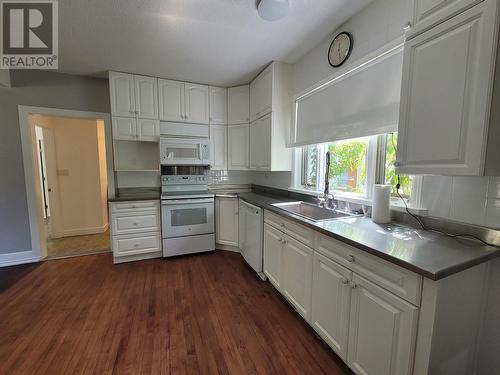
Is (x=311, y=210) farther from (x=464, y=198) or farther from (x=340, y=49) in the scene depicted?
(x=340, y=49)

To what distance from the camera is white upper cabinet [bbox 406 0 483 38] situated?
0.99m

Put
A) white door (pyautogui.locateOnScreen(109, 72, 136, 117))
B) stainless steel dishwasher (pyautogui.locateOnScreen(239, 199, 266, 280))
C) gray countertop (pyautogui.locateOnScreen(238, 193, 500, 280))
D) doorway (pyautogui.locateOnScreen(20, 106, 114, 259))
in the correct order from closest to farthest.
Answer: gray countertop (pyautogui.locateOnScreen(238, 193, 500, 280)), stainless steel dishwasher (pyautogui.locateOnScreen(239, 199, 266, 280)), white door (pyautogui.locateOnScreen(109, 72, 136, 117)), doorway (pyautogui.locateOnScreen(20, 106, 114, 259))

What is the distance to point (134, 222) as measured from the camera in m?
2.92

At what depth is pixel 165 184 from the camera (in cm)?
327

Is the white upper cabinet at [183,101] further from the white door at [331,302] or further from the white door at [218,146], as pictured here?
the white door at [331,302]

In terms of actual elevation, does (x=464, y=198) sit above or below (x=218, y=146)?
below

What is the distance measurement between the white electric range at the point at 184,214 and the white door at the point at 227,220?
0.09 meters

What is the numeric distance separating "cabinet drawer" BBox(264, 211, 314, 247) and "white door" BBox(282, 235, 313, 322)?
0.05 m

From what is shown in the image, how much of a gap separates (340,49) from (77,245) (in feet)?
14.9

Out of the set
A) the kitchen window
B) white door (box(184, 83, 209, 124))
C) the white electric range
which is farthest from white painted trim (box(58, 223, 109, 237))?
the kitchen window

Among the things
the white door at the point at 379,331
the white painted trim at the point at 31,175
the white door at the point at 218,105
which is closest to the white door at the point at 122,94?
the white painted trim at the point at 31,175

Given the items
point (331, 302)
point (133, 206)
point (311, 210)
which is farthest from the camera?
point (133, 206)

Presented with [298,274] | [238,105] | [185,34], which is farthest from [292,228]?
[238,105]

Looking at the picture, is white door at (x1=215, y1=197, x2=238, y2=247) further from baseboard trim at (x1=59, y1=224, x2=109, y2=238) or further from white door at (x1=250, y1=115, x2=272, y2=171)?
baseboard trim at (x1=59, y1=224, x2=109, y2=238)
